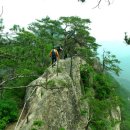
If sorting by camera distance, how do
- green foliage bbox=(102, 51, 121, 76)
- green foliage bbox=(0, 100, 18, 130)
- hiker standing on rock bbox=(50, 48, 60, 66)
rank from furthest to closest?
green foliage bbox=(102, 51, 121, 76)
hiker standing on rock bbox=(50, 48, 60, 66)
green foliage bbox=(0, 100, 18, 130)

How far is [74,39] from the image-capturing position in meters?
34.8

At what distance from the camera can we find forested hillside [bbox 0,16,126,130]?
24502mm

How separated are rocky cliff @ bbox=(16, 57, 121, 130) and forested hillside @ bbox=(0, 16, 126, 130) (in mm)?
845

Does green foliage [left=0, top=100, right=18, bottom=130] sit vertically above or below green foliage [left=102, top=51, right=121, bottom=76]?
below

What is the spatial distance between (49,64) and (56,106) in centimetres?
1302

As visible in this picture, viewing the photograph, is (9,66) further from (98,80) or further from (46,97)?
(98,80)

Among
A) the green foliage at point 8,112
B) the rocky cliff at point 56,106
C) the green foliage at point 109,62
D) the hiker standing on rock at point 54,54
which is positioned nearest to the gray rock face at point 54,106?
the rocky cliff at point 56,106

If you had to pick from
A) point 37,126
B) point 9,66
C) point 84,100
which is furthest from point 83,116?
point 9,66

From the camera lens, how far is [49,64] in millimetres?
34438

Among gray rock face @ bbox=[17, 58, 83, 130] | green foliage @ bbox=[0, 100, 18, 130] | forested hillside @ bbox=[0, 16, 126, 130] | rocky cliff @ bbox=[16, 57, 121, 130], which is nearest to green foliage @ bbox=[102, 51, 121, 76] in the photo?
forested hillside @ bbox=[0, 16, 126, 130]

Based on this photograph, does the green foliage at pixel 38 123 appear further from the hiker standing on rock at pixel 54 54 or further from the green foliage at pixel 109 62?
the green foliage at pixel 109 62

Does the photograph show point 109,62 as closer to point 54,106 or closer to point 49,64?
point 49,64

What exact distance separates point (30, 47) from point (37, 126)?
10.3 metres

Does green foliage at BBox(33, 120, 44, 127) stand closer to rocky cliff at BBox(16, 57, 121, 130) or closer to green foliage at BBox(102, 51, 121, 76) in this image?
rocky cliff at BBox(16, 57, 121, 130)
